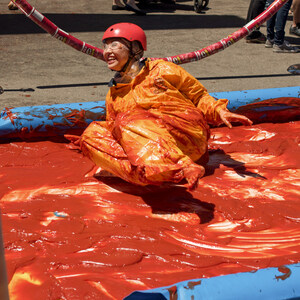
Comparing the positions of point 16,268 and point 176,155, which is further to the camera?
point 176,155

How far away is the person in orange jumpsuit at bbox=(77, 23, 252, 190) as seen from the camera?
128 inches

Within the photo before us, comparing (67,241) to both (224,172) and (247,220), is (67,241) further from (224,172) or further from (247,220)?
(224,172)

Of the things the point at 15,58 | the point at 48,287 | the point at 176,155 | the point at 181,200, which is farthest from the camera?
the point at 15,58

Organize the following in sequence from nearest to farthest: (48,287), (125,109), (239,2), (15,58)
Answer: (48,287) → (125,109) → (15,58) → (239,2)

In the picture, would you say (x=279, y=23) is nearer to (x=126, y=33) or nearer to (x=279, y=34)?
(x=279, y=34)

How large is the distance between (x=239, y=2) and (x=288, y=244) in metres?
8.92

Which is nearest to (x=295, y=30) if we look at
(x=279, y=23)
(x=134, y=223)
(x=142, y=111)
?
(x=279, y=23)

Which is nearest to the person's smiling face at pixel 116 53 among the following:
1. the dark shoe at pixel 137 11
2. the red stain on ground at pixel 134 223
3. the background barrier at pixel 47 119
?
the red stain on ground at pixel 134 223

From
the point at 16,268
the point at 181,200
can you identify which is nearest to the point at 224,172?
the point at 181,200

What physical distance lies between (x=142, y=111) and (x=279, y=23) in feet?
14.5

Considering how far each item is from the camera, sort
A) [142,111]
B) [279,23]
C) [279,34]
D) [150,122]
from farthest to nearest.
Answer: [279,34] → [279,23] → [142,111] → [150,122]

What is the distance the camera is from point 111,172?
11.2 ft

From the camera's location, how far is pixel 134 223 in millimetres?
2975

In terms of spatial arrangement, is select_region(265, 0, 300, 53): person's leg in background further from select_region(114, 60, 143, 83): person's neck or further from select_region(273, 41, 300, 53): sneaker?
select_region(114, 60, 143, 83): person's neck
